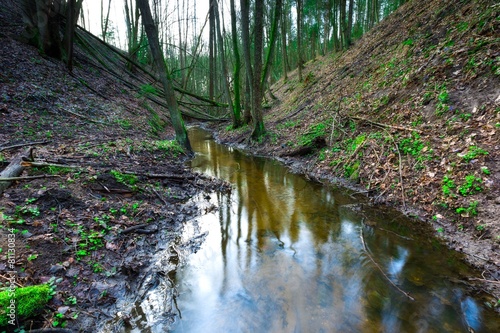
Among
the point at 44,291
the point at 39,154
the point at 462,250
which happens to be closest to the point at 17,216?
the point at 44,291

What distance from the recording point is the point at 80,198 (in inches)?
163

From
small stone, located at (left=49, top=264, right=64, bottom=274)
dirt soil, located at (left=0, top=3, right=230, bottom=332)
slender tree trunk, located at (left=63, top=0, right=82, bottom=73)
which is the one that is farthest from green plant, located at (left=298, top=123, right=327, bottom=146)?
slender tree trunk, located at (left=63, top=0, right=82, bottom=73)

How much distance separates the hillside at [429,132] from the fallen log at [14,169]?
6.62 meters

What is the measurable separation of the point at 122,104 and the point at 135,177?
8601 millimetres

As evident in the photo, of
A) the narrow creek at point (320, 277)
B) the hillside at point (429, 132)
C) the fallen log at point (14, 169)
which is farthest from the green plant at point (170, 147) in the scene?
the fallen log at point (14, 169)

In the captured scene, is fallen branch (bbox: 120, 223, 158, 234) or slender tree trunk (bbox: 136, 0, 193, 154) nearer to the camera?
fallen branch (bbox: 120, 223, 158, 234)

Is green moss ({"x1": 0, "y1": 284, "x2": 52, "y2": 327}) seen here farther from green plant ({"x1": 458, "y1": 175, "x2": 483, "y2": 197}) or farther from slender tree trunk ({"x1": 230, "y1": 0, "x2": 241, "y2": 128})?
slender tree trunk ({"x1": 230, "y1": 0, "x2": 241, "y2": 128})

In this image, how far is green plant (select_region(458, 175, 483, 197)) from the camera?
14.5 ft

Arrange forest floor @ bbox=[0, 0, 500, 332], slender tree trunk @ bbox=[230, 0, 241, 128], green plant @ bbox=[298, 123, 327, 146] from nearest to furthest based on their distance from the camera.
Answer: forest floor @ bbox=[0, 0, 500, 332] → green plant @ bbox=[298, 123, 327, 146] → slender tree trunk @ bbox=[230, 0, 241, 128]

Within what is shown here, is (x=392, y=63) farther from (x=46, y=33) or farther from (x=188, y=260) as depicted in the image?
(x=46, y=33)

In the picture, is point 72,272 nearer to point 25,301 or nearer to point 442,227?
point 25,301

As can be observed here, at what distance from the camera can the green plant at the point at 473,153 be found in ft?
15.5

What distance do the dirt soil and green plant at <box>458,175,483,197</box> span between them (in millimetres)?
4950

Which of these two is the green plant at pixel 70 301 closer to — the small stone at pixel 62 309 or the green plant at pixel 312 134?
the small stone at pixel 62 309
